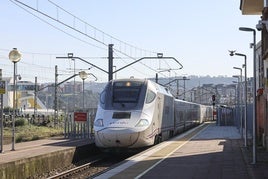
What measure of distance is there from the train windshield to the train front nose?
1998 millimetres

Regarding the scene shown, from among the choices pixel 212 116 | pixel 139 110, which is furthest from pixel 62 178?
pixel 212 116

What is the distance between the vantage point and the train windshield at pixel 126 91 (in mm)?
24703

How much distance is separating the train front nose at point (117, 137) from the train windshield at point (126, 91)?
1998 millimetres

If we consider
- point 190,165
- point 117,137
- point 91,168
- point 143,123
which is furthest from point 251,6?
point 190,165

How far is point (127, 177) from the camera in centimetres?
1535

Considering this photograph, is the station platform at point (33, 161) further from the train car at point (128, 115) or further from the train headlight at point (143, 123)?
the train headlight at point (143, 123)

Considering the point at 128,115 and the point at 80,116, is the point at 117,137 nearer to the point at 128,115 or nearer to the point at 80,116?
the point at 128,115

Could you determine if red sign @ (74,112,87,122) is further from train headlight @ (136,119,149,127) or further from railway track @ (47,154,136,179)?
train headlight @ (136,119,149,127)

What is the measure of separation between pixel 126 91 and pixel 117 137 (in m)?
2.81

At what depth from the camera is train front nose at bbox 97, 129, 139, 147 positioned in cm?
2295

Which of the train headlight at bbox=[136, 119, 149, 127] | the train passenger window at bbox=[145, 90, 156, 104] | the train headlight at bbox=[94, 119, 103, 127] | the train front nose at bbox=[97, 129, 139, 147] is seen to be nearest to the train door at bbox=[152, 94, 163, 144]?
the train passenger window at bbox=[145, 90, 156, 104]

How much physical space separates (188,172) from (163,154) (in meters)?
5.66

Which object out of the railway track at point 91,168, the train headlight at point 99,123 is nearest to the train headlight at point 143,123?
the train headlight at point 99,123

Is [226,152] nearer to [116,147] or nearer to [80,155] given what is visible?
[116,147]
